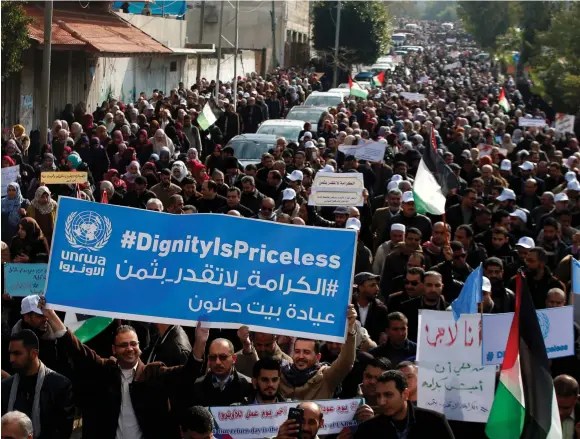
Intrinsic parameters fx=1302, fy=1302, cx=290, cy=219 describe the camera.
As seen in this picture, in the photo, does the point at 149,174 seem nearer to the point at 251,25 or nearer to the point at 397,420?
the point at 397,420

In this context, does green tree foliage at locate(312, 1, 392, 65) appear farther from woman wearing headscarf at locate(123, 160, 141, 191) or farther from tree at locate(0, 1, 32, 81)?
woman wearing headscarf at locate(123, 160, 141, 191)

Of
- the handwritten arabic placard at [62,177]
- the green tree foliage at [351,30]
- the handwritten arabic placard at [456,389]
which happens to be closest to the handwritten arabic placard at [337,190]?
the handwritten arabic placard at [62,177]

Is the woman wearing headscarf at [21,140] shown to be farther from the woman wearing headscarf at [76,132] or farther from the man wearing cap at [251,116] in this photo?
the man wearing cap at [251,116]

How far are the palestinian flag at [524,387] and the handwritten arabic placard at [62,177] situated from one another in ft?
25.1

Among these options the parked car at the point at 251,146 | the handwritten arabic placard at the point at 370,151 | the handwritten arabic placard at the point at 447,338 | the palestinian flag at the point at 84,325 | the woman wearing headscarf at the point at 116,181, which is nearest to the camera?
the handwritten arabic placard at the point at 447,338

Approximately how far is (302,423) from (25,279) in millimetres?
3348

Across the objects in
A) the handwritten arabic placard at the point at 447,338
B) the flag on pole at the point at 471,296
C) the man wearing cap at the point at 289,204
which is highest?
the man wearing cap at the point at 289,204

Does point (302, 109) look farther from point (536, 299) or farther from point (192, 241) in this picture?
point (192, 241)

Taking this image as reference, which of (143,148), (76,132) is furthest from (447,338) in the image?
(76,132)

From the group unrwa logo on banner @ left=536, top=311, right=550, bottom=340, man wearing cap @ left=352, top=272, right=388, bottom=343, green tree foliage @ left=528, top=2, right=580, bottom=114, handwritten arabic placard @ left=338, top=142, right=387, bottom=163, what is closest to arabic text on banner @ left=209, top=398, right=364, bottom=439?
unrwa logo on banner @ left=536, top=311, right=550, bottom=340

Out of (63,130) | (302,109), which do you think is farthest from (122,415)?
(302,109)

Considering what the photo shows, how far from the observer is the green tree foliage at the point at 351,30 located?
66250mm

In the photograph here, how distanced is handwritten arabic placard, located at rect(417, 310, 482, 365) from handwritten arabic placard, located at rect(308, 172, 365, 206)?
250 inches

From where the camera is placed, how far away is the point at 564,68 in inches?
1634
